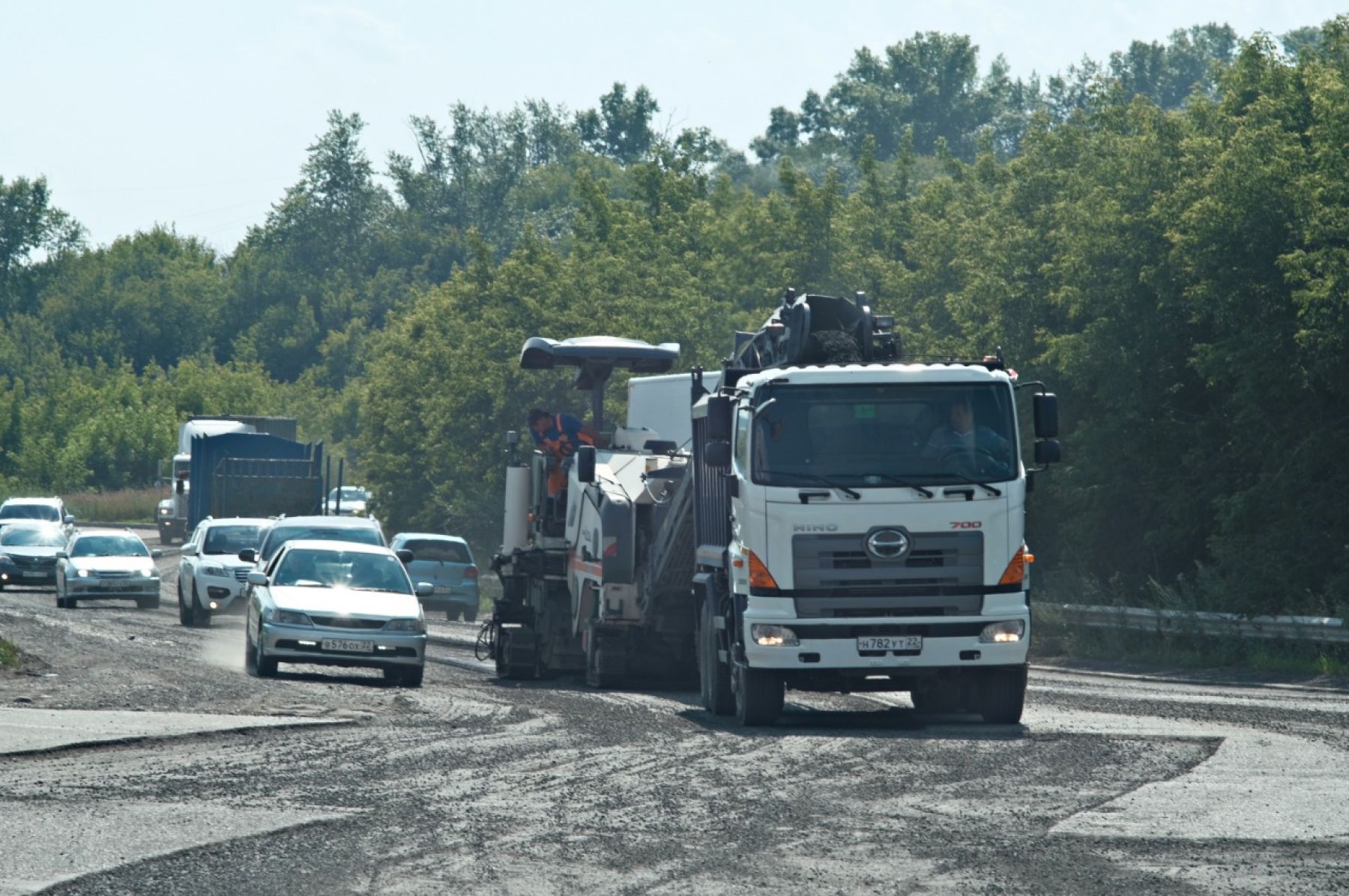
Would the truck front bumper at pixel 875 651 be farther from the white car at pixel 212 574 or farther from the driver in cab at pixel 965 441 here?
the white car at pixel 212 574

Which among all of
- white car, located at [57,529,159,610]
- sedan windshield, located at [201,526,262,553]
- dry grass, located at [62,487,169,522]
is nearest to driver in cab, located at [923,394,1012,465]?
sedan windshield, located at [201,526,262,553]

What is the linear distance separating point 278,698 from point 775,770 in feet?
22.3

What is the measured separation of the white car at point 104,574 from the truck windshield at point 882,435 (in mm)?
24953

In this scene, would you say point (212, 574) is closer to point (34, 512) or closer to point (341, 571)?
point (341, 571)

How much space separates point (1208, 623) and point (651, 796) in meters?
16.5

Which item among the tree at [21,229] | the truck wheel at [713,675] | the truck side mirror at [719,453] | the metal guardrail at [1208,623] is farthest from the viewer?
the tree at [21,229]

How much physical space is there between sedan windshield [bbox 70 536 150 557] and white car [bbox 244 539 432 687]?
17285mm

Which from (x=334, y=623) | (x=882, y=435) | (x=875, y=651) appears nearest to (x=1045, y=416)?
(x=882, y=435)

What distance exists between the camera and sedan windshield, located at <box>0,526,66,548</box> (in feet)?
150

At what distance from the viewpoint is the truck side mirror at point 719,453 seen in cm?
1642

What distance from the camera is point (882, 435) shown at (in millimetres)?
15820

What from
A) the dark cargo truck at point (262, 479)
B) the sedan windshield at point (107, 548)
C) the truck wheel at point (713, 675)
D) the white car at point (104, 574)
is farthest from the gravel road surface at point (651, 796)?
the dark cargo truck at point (262, 479)

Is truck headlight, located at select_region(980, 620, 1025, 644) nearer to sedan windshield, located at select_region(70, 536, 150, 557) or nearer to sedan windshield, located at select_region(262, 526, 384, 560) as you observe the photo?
sedan windshield, located at select_region(262, 526, 384, 560)

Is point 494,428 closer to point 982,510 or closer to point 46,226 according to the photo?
point 982,510
